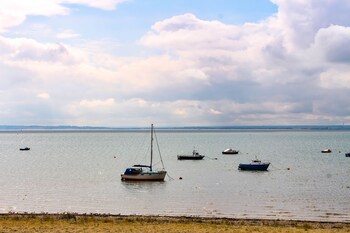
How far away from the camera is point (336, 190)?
6850cm

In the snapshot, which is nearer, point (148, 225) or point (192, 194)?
point (148, 225)

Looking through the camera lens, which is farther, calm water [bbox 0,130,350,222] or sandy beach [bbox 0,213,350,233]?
calm water [bbox 0,130,350,222]

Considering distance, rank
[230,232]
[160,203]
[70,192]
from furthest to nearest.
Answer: [70,192] < [160,203] < [230,232]

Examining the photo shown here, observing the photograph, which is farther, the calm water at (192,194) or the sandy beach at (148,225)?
the calm water at (192,194)

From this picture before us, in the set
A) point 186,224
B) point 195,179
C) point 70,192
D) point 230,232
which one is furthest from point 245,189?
point 230,232

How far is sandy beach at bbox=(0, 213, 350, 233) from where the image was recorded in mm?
33031

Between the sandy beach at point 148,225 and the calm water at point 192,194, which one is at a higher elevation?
the sandy beach at point 148,225

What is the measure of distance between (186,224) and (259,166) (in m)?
69.8

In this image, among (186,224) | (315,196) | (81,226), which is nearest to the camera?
(81,226)

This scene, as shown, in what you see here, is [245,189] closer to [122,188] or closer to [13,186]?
[122,188]

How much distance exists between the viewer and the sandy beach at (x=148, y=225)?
3303 centimetres

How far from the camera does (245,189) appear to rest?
7038cm

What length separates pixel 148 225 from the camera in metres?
35.8

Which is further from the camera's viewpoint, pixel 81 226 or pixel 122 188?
pixel 122 188
